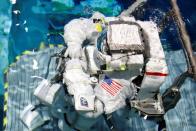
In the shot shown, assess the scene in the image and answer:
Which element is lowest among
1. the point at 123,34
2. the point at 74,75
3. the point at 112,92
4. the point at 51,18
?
the point at 112,92

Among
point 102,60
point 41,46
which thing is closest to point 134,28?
point 102,60

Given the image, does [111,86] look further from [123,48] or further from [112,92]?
[123,48]

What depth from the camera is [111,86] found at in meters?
4.69

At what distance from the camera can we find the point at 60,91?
545 cm

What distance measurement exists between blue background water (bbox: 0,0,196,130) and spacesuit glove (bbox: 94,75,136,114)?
3.73 meters

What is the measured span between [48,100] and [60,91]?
0.71ft

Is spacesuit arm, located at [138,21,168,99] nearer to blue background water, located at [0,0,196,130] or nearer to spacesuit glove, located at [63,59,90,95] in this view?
spacesuit glove, located at [63,59,90,95]

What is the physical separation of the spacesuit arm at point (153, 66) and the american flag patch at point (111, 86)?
1.03 ft

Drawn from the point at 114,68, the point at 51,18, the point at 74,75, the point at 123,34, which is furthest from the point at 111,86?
the point at 51,18

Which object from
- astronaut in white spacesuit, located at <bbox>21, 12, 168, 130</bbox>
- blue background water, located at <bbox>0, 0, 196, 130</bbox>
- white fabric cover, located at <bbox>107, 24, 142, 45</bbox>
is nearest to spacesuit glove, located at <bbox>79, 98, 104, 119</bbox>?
astronaut in white spacesuit, located at <bbox>21, 12, 168, 130</bbox>

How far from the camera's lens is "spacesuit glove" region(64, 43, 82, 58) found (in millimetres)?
4980

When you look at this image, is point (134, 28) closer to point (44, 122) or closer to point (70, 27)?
point (70, 27)

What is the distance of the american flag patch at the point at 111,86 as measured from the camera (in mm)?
4668

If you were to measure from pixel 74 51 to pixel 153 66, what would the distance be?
1.05 meters
